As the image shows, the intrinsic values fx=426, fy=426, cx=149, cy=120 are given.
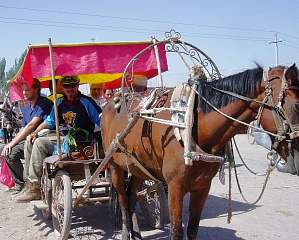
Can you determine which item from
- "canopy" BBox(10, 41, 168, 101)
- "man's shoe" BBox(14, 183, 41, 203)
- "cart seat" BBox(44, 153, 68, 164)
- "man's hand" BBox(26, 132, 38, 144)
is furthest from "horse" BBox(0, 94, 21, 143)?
"canopy" BBox(10, 41, 168, 101)

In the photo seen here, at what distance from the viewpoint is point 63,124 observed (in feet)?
18.9

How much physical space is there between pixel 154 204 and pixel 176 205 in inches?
90.9

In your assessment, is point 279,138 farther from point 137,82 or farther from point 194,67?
point 137,82

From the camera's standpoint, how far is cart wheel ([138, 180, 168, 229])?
5.68 m

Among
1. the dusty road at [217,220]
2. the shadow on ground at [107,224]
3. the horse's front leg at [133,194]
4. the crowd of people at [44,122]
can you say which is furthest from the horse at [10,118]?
the horse's front leg at [133,194]

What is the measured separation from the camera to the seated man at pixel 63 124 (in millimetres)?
5641

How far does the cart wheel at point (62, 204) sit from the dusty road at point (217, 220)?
1.01ft

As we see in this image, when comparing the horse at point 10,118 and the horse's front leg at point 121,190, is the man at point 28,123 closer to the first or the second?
the horse's front leg at point 121,190

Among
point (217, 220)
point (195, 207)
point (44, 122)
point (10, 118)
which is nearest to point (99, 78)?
point (44, 122)

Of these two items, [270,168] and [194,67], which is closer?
[270,168]

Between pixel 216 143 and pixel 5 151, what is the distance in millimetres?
3674

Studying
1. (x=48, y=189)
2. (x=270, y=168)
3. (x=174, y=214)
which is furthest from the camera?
(x=48, y=189)

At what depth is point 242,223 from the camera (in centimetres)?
583

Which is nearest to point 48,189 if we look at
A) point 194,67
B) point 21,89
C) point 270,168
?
point 21,89
